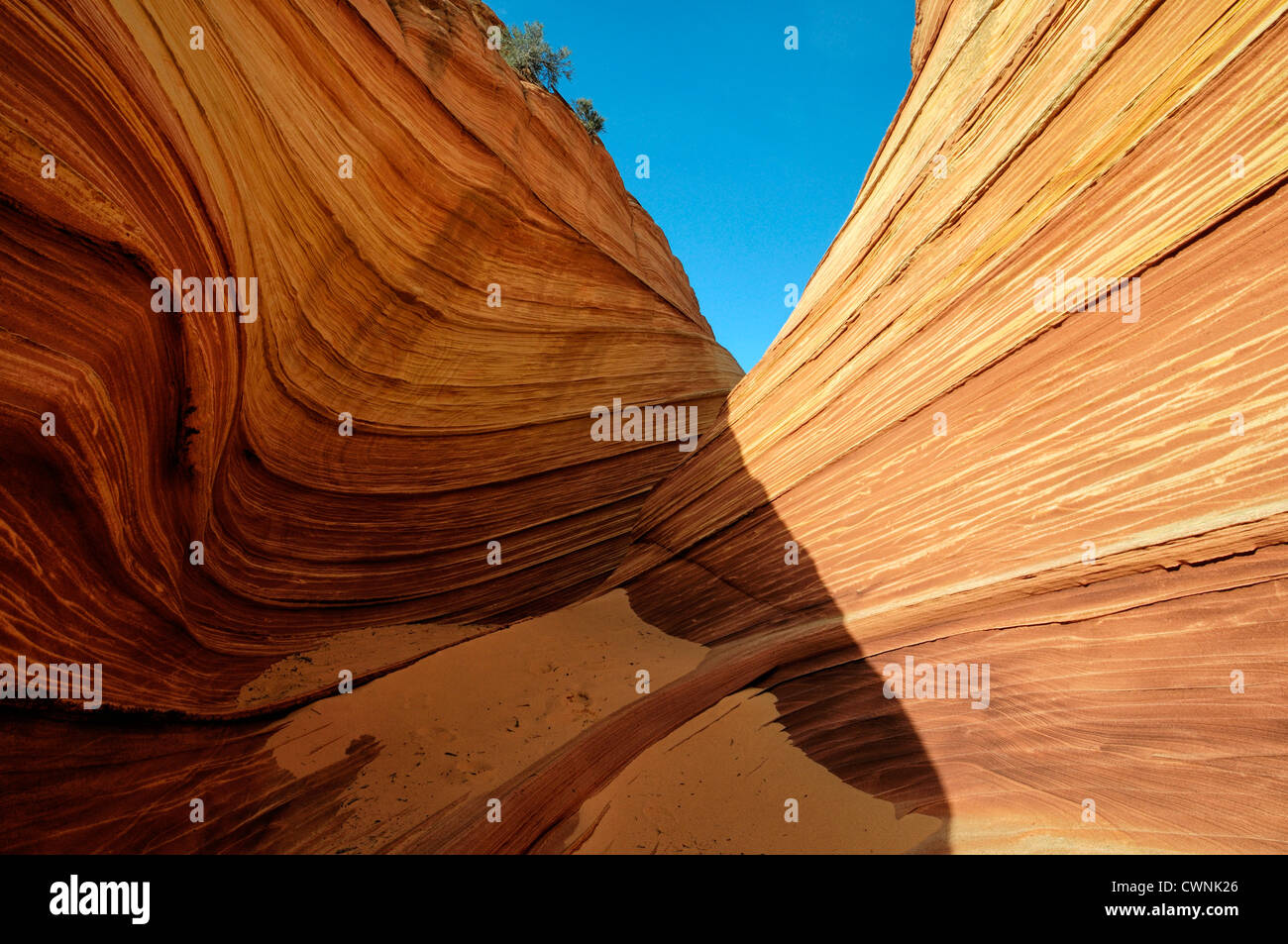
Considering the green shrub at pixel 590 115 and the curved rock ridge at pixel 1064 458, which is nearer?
the curved rock ridge at pixel 1064 458

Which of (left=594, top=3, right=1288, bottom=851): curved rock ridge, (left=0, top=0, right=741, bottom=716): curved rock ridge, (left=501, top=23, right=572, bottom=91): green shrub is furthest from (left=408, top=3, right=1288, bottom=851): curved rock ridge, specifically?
(left=501, top=23, right=572, bottom=91): green shrub

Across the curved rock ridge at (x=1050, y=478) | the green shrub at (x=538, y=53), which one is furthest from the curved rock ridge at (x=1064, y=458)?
the green shrub at (x=538, y=53)

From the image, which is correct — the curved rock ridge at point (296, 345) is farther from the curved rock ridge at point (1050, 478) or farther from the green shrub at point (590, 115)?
the green shrub at point (590, 115)

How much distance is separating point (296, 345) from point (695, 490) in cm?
317

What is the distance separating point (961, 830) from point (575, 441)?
4413mm

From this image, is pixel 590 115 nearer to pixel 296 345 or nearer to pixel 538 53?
pixel 538 53

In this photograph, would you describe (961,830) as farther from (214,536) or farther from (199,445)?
(214,536)

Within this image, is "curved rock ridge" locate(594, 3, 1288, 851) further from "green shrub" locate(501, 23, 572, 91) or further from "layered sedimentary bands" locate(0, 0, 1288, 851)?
"green shrub" locate(501, 23, 572, 91)

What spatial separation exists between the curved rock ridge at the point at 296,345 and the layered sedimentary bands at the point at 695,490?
24 mm

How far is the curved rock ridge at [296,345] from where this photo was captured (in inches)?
75.6

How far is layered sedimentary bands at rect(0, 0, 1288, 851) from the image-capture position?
202 cm

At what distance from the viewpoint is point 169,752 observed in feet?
8.63

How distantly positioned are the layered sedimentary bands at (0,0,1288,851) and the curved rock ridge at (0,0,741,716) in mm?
24

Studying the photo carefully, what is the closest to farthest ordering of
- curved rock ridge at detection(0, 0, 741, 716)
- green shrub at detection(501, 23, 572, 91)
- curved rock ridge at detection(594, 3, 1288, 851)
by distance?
curved rock ridge at detection(0, 0, 741, 716)
curved rock ridge at detection(594, 3, 1288, 851)
green shrub at detection(501, 23, 572, 91)
